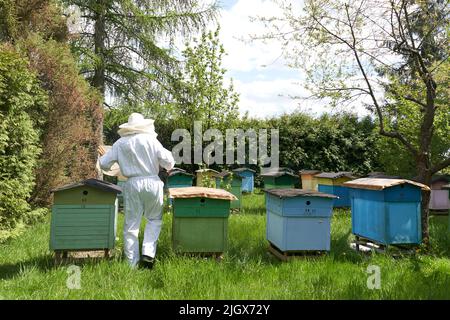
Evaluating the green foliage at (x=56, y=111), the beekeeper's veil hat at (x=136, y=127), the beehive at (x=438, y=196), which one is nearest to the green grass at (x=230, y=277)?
the beekeeper's veil hat at (x=136, y=127)

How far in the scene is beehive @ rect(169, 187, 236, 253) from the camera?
4.75m

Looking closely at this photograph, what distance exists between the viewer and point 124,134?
493 cm

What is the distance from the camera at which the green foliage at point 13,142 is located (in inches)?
231

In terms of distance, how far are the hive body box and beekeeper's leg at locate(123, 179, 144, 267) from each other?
0.16 metres

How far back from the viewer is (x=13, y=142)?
6285mm

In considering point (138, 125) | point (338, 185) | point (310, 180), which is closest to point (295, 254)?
point (138, 125)

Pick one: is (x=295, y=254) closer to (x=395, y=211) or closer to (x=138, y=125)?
(x=395, y=211)

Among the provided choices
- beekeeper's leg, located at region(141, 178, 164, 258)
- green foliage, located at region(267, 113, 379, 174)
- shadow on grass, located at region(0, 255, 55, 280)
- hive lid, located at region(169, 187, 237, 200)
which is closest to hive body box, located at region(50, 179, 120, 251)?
shadow on grass, located at region(0, 255, 55, 280)

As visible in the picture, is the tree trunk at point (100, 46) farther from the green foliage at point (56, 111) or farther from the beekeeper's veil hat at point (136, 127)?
the beekeeper's veil hat at point (136, 127)

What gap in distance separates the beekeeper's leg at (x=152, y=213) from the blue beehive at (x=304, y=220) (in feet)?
5.20

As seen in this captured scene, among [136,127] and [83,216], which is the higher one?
[136,127]

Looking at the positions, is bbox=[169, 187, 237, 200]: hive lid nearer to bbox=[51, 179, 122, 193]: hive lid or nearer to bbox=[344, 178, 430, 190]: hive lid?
bbox=[51, 179, 122, 193]: hive lid

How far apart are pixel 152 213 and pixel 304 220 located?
199 centimetres
